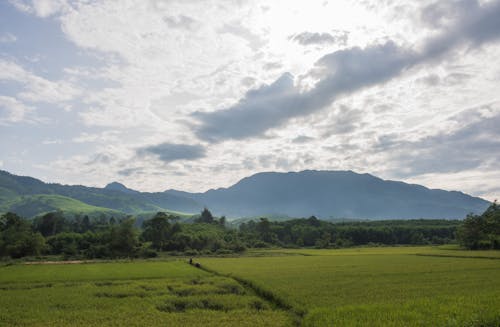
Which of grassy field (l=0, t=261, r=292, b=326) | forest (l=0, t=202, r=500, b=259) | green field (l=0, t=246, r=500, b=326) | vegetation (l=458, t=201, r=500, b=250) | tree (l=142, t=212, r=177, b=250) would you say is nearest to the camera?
green field (l=0, t=246, r=500, b=326)

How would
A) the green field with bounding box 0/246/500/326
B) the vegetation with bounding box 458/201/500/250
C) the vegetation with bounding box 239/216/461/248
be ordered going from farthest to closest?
the vegetation with bounding box 239/216/461/248 → the vegetation with bounding box 458/201/500/250 → the green field with bounding box 0/246/500/326

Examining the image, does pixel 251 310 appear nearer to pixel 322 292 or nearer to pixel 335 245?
pixel 322 292

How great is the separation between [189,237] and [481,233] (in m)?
82.8

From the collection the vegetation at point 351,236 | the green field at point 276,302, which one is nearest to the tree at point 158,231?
the vegetation at point 351,236

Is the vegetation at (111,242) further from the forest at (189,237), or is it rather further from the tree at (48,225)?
the tree at (48,225)

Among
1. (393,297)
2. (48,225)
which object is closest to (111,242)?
(48,225)

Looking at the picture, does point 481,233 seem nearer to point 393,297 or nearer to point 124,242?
point 393,297

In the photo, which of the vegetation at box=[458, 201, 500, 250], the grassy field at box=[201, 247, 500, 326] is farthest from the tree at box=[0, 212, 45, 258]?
the vegetation at box=[458, 201, 500, 250]

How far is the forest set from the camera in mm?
89188

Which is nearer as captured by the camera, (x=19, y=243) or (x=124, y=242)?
(x=19, y=243)

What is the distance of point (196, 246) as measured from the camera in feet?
376

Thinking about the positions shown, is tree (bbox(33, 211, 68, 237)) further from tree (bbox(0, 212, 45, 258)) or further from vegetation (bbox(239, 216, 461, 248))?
vegetation (bbox(239, 216, 461, 248))

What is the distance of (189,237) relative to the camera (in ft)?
374

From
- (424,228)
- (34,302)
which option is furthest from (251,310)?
(424,228)
